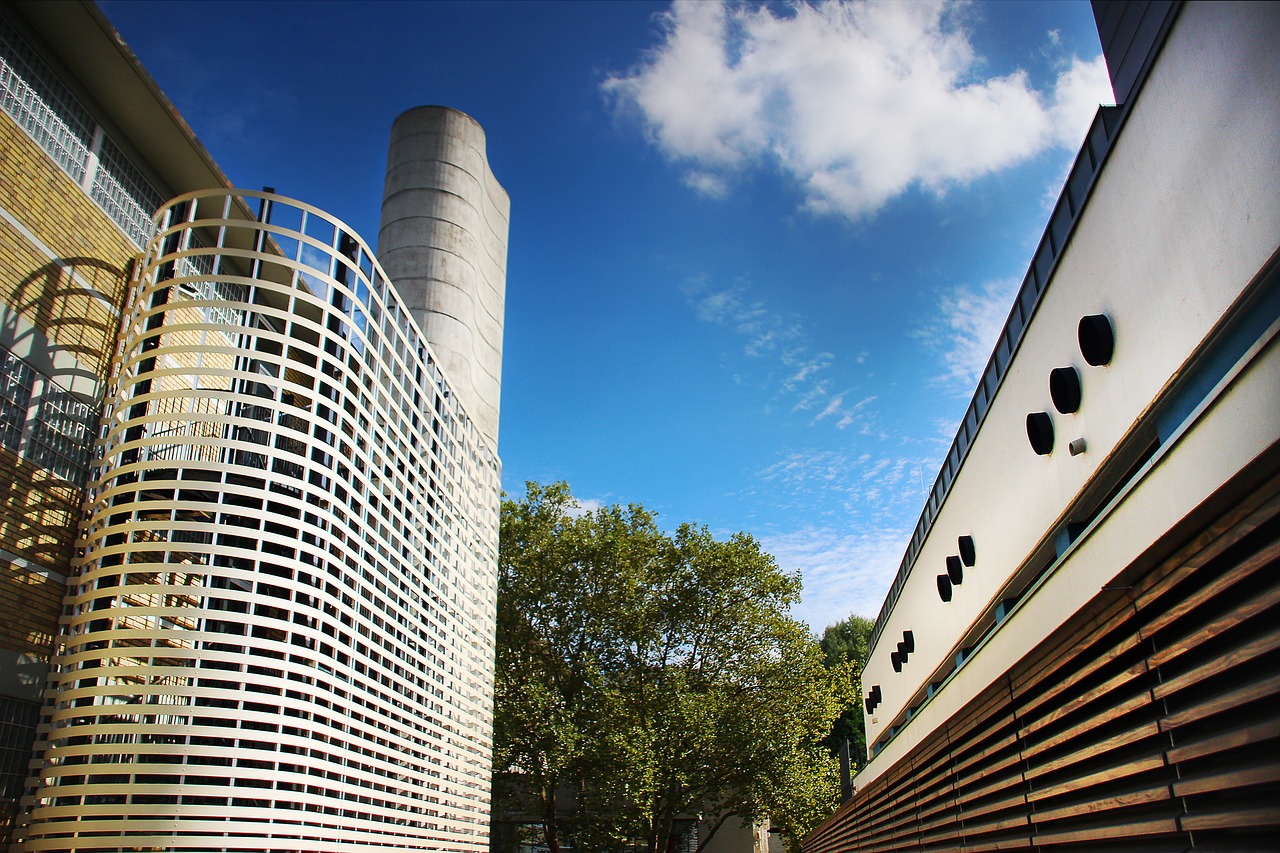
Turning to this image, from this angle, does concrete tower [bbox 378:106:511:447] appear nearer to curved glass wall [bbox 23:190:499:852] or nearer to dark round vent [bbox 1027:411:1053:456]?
curved glass wall [bbox 23:190:499:852]

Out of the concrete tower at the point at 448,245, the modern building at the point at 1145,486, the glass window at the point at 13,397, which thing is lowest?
the modern building at the point at 1145,486

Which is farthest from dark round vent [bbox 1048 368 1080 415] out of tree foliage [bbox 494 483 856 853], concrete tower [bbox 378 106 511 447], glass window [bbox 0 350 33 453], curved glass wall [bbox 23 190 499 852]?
tree foliage [bbox 494 483 856 853]

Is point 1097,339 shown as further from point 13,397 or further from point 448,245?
point 448,245

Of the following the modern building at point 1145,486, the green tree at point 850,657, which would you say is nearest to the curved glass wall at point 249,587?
the modern building at point 1145,486

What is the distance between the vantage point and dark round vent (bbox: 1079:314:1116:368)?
20.1 feet

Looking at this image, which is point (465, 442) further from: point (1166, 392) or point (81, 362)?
point (1166, 392)

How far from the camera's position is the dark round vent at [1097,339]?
6.13 meters

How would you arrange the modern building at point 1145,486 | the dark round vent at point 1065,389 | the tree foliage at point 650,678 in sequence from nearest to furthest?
the modern building at point 1145,486
the dark round vent at point 1065,389
the tree foliage at point 650,678

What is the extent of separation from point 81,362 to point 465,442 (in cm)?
804

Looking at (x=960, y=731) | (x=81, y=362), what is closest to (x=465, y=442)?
(x=81, y=362)

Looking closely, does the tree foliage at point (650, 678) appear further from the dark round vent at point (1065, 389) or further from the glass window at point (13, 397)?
the dark round vent at point (1065, 389)

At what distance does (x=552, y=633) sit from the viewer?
2930cm

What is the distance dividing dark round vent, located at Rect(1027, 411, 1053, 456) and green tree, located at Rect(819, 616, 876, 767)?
3637cm

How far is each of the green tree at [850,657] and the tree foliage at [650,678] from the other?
14944 mm
